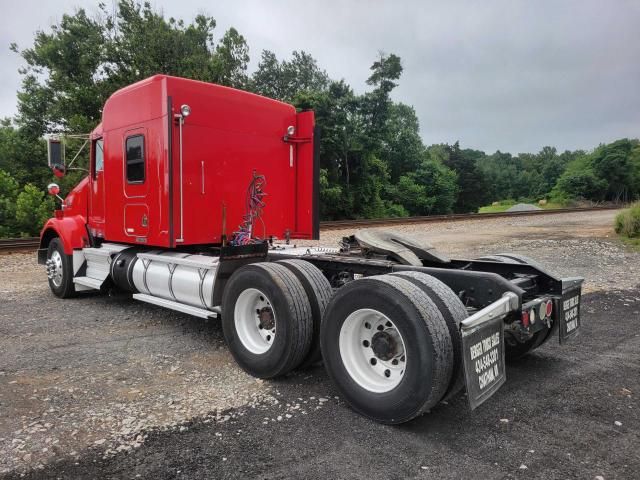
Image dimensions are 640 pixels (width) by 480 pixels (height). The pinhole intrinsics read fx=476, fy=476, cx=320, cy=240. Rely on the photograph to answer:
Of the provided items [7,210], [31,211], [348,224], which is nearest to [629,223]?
[348,224]

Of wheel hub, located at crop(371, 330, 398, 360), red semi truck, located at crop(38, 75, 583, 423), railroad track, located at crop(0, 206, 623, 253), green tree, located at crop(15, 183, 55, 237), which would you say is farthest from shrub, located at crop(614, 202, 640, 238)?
green tree, located at crop(15, 183, 55, 237)

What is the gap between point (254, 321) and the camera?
4.61 metres

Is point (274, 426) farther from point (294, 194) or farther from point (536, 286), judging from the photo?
point (294, 194)

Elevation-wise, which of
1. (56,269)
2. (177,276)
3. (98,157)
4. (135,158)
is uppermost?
(98,157)

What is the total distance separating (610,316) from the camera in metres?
6.29

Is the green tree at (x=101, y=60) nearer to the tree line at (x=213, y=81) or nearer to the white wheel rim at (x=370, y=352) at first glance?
the tree line at (x=213, y=81)

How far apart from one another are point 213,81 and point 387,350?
76.9ft

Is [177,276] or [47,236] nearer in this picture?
[177,276]

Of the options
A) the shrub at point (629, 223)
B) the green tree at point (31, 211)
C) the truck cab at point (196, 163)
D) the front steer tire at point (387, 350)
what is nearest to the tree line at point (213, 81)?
the green tree at point (31, 211)

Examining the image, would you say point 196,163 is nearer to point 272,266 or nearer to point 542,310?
point 272,266

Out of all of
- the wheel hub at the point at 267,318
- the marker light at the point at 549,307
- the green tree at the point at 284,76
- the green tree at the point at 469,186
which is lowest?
the wheel hub at the point at 267,318

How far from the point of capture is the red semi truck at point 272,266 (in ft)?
10.6

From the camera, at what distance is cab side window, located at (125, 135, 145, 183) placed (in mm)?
6012

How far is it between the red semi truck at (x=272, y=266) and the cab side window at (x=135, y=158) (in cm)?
3
